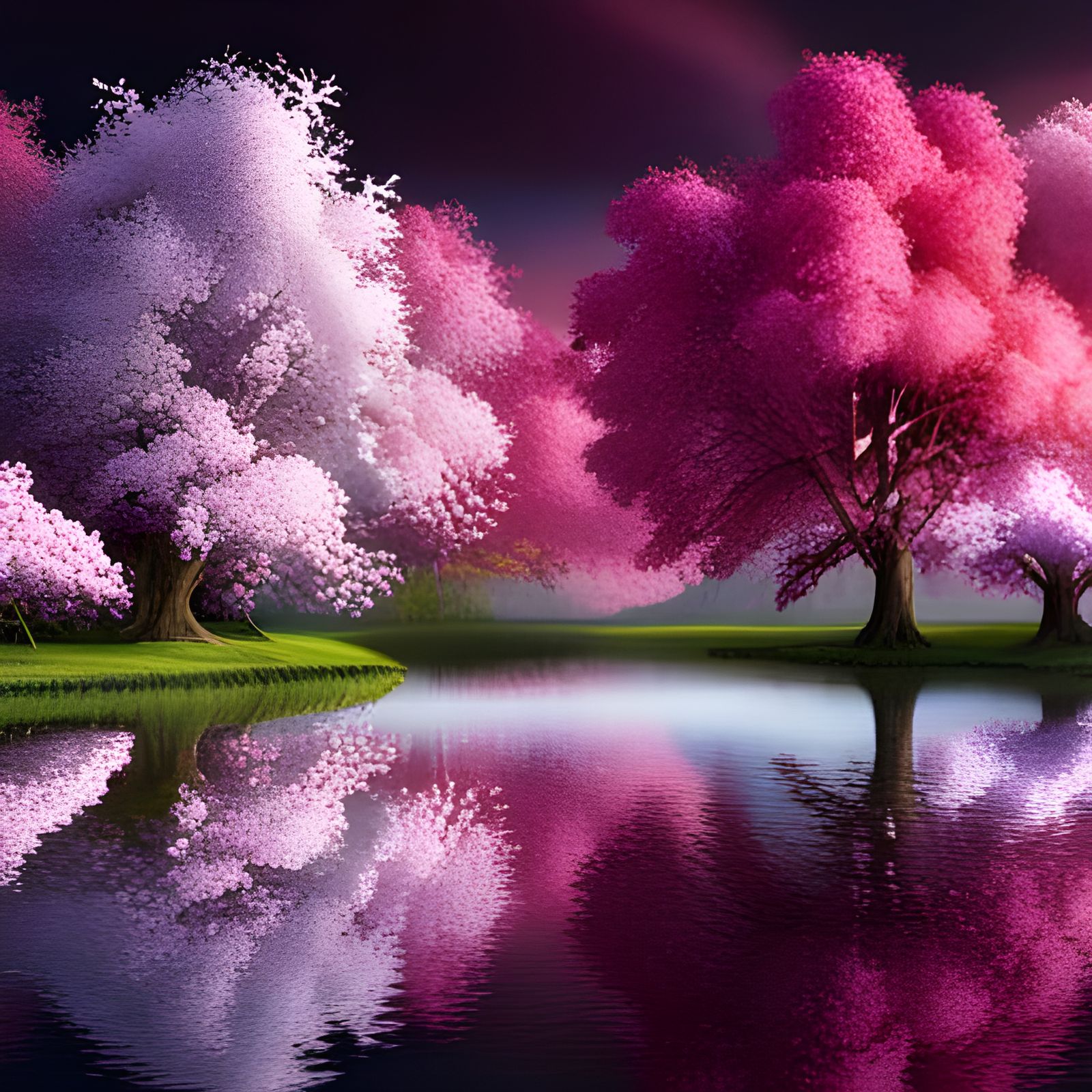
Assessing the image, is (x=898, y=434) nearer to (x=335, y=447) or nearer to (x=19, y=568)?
(x=335, y=447)

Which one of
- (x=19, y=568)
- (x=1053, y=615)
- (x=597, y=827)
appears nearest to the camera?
(x=597, y=827)

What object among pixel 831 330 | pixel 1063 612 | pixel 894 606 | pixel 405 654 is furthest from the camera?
pixel 405 654

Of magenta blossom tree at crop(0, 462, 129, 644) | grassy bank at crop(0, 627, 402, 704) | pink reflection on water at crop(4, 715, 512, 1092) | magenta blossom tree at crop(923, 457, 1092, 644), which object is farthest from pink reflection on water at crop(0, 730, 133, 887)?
magenta blossom tree at crop(923, 457, 1092, 644)

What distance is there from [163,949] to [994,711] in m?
17.9

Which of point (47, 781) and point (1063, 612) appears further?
point (1063, 612)

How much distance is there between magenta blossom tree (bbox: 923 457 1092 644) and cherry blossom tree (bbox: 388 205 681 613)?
920 centimetres

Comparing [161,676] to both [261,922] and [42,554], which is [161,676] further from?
[261,922]

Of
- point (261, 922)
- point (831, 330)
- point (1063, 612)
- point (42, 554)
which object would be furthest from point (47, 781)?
point (1063, 612)

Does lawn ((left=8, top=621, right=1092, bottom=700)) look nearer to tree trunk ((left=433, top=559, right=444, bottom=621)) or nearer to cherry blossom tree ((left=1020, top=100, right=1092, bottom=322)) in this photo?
tree trunk ((left=433, top=559, right=444, bottom=621))

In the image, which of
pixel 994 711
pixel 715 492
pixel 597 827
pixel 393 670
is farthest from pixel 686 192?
pixel 597 827

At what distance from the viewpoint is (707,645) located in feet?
182

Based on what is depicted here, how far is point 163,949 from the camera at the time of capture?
26.6 ft

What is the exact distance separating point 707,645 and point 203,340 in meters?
25.3

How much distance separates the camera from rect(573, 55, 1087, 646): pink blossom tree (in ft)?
118
